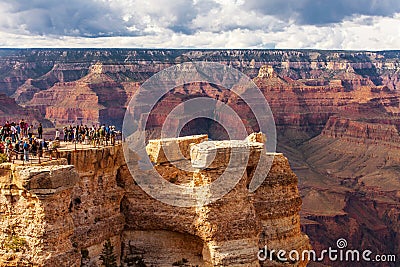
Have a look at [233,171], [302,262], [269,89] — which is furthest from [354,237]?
[269,89]

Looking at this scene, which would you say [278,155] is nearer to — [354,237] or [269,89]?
[354,237]

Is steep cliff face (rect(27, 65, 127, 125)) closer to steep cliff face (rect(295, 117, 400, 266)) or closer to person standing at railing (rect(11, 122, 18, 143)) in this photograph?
steep cliff face (rect(295, 117, 400, 266))

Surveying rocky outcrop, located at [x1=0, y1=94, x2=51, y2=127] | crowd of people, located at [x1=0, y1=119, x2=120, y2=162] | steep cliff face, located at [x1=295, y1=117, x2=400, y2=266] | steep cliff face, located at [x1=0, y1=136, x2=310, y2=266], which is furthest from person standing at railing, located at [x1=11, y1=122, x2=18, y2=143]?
rocky outcrop, located at [x1=0, y1=94, x2=51, y2=127]

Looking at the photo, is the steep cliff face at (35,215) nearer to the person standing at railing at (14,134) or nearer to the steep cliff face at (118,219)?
the steep cliff face at (118,219)

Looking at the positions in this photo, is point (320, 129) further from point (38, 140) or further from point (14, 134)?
point (38, 140)

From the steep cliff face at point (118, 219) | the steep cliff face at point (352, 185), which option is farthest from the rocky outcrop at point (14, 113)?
the steep cliff face at point (118, 219)

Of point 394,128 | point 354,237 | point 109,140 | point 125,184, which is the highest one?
point 109,140
